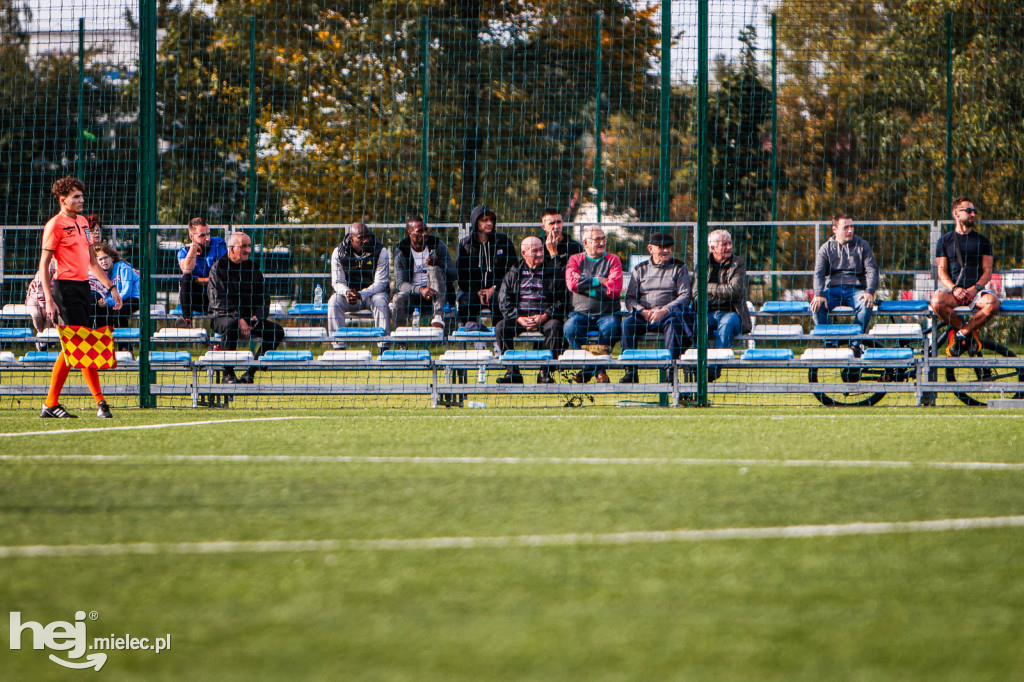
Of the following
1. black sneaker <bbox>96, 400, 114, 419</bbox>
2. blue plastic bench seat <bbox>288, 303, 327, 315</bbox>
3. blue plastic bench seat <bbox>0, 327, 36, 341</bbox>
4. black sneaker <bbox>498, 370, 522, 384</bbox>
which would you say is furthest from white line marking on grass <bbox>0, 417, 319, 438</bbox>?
Result: blue plastic bench seat <bbox>0, 327, 36, 341</bbox>

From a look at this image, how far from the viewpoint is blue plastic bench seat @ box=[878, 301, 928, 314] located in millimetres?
11312

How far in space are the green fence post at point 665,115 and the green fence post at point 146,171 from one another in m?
5.22

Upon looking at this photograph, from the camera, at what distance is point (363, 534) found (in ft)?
12.7

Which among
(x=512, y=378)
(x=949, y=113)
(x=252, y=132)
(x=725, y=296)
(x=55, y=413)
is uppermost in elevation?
(x=949, y=113)

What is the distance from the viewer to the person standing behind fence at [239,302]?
11.1m

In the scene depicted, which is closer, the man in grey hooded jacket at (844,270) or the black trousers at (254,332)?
the black trousers at (254,332)

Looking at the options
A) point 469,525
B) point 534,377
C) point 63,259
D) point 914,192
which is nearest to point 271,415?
point 63,259

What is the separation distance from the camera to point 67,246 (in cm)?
849

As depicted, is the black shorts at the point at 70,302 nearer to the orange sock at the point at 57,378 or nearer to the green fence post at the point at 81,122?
the orange sock at the point at 57,378

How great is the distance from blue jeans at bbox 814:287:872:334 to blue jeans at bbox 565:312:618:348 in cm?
193

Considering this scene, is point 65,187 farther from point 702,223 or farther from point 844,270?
point 844,270

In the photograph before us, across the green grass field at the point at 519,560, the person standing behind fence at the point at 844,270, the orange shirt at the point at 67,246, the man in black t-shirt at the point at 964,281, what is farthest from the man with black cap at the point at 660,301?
the orange shirt at the point at 67,246

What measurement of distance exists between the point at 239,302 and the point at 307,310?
1122 millimetres

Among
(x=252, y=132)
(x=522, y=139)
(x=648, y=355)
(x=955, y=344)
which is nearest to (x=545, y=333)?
(x=648, y=355)
